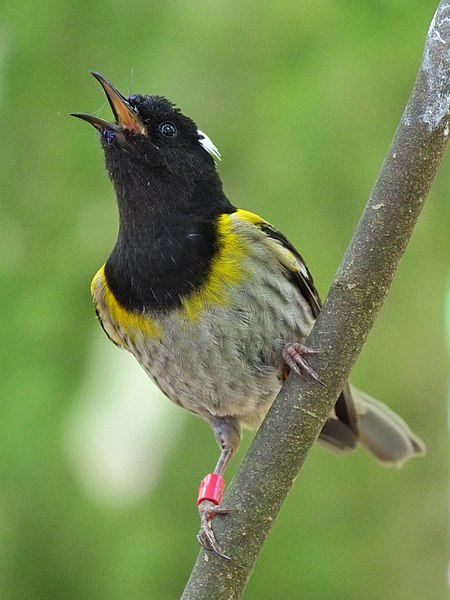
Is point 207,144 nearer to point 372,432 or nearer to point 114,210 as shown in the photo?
point 114,210

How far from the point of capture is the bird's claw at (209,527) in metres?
2.76

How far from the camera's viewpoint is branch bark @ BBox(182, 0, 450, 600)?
2.52 meters

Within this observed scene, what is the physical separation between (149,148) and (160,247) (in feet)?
1.22

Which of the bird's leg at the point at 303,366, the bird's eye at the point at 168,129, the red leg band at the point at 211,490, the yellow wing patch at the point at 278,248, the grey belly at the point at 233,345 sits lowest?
the red leg band at the point at 211,490

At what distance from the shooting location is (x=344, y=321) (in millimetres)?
2643

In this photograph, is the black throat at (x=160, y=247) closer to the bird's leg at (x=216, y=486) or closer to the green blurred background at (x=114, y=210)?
the green blurred background at (x=114, y=210)

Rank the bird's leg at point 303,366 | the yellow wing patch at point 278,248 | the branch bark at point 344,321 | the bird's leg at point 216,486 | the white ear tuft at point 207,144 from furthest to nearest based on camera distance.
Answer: the white ear tuft at point 207,144
the yellow wing patch at point 278,248
the bird's leg at point 216,486
the bird's leg at point 303,366
the branch bark at point 344,321

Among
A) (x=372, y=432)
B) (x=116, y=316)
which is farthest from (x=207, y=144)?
(x=372, y=432)

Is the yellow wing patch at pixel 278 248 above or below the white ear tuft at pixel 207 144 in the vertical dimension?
below

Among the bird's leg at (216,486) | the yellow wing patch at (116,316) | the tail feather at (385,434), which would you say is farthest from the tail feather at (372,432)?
the yellow wing patch at (116,316)

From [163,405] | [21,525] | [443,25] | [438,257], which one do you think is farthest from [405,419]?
[443,25]

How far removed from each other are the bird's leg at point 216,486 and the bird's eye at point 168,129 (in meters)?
1.12

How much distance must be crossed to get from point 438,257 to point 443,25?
70.8 inches

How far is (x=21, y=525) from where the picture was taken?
3922mm
